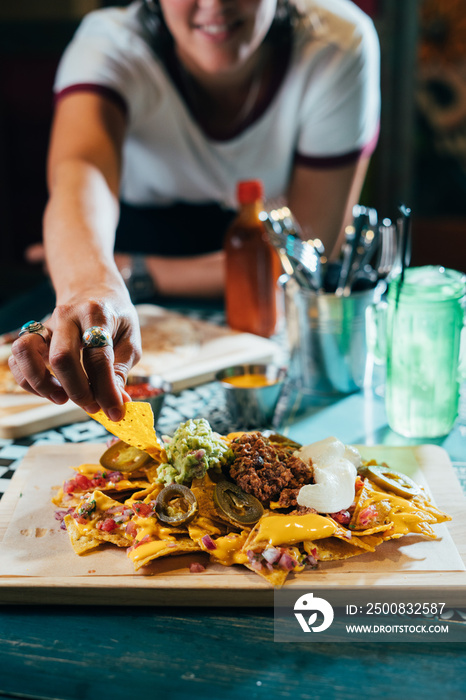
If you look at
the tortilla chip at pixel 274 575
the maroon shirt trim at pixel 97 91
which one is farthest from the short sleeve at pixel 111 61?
the tortilla chip at pixel 274 575

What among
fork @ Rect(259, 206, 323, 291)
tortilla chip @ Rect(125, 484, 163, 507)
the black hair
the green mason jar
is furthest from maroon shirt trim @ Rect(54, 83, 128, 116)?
tortilla chip @ Rect(125, 484, 163, 507)

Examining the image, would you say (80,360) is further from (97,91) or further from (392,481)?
(97,91)

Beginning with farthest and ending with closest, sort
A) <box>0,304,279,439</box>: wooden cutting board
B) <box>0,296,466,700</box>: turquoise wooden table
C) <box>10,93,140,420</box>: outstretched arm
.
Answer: <box>0,304,279,439</box>: wooden cutting board
<box>10,93,140,420</box>: outstretched arm
<box>0,296,466,700</box>: turquoise wooden table

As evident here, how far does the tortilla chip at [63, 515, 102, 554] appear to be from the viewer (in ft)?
3.37

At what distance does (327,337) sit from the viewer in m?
1.57

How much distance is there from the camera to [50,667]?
0.84 meters

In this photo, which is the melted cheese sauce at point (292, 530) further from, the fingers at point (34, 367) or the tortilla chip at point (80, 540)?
the fingers at point (34, 367)

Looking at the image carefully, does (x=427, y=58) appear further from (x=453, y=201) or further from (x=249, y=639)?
(x=249, y=639)

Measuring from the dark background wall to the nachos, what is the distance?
353 cm

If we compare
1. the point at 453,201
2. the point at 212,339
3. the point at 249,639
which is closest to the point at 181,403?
the point at 212,339

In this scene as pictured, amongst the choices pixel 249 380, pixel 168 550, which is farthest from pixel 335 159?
pixel 168 550

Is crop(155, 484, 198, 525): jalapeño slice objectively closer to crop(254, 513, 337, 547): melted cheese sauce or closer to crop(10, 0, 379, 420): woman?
crop(254, 513, 337, 547): melted cheese sauce

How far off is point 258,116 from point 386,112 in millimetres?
2836

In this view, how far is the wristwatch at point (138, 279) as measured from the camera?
235 centimetres
